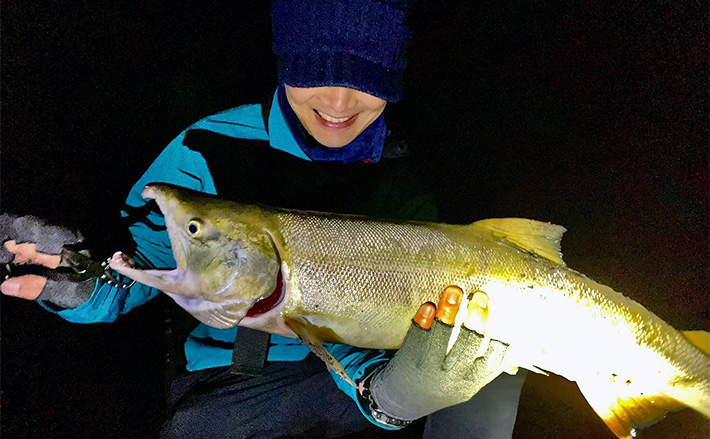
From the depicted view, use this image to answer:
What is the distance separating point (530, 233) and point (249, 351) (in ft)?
4.13

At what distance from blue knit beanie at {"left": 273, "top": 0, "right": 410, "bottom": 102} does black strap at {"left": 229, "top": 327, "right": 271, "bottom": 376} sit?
106 cm

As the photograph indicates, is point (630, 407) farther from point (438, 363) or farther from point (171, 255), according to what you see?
point (171, 255)

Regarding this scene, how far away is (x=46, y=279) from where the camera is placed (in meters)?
1.28

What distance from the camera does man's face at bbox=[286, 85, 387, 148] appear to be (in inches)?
60.9

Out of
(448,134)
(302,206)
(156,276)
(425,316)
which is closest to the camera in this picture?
(156,276)

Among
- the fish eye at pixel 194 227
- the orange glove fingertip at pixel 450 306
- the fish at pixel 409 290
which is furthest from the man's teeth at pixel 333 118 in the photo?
the orange glove fingertip at pixel 450 306

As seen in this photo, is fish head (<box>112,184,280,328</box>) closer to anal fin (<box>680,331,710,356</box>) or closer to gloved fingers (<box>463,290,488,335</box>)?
gloved fingers (<box>463,290,488,335</box>)

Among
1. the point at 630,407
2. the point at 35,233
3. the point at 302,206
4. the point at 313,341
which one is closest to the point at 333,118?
the point at 302,206

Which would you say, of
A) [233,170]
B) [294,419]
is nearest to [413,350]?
[294,419]

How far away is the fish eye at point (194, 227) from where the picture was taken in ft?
3.92

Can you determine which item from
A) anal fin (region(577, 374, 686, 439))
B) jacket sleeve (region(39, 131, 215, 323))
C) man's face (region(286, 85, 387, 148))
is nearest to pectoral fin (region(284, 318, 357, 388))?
jacket sleeve (region(39, 131, 215, 323))

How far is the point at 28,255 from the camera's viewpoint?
1.32 metres

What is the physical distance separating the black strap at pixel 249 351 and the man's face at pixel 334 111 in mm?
918

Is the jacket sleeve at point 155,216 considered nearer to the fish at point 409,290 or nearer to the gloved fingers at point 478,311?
the fish at point 409,290
